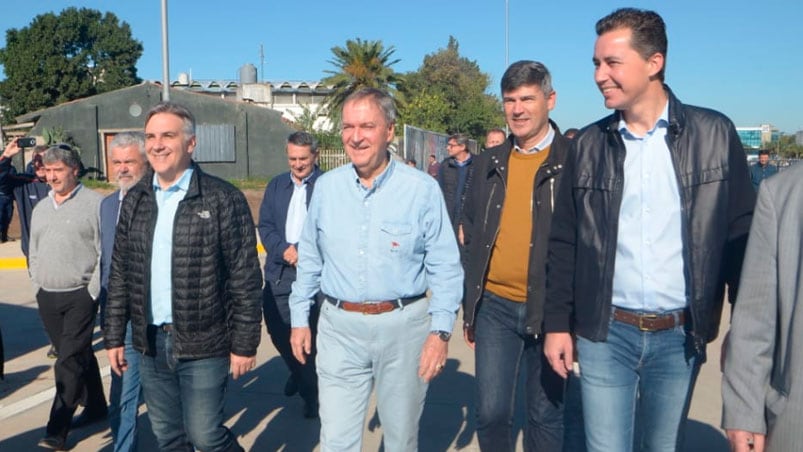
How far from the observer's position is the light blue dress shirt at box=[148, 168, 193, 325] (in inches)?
135

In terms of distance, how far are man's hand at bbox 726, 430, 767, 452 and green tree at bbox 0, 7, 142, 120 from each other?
53.3m

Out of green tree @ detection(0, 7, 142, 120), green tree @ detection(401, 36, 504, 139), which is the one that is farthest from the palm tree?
green tree @ detection(0, 7, 142, 120)

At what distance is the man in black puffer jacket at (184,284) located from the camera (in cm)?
340

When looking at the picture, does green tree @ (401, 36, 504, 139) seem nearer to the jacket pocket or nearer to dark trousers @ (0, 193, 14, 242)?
dark trousers @ (0, 193, 14, 242)

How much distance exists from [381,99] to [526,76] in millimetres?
781

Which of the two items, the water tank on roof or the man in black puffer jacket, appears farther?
the water tank on roof

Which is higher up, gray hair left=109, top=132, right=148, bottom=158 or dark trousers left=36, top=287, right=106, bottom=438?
gray hair left=109, top=132, right=148, bottom=158

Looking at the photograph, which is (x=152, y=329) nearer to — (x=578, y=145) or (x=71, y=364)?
(x=71, y=364)

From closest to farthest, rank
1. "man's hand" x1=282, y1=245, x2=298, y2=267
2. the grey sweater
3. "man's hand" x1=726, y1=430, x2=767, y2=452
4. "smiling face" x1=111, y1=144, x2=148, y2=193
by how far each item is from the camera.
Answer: "man's hand" x1=726, y1=430, x2=767, y2=452 < "smiling face" x1=111, y1=144, x2=148, y2=193 < the grey sweater < "man's hand" x1=282, y1=245, x2=298, y2=267

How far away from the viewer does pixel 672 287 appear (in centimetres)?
283

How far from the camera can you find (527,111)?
3615 mm

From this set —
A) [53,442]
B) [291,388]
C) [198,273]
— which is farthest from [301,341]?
[291,388]

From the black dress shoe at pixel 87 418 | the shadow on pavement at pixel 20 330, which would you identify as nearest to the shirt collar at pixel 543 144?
the black dress shoe at pixel 87 418

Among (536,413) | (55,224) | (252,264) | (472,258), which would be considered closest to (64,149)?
(55,224)
